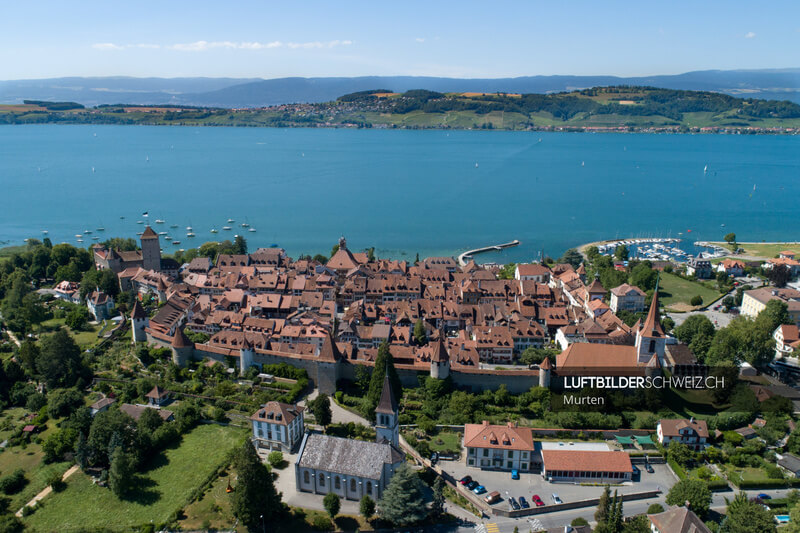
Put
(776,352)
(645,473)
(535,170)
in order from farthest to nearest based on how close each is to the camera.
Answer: (535,170)
(776,352)
(645,473)

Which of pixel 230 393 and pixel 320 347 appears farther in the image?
pixel 320 347

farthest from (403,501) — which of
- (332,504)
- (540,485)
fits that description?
(540,485)

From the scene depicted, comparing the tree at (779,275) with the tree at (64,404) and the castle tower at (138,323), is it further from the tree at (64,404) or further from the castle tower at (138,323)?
the tree at (64,404)

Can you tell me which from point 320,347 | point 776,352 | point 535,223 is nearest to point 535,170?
point 535,223

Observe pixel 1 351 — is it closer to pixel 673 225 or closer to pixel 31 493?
pixel 31 493

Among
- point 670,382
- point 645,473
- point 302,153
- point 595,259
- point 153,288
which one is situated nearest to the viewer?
point 645,473
